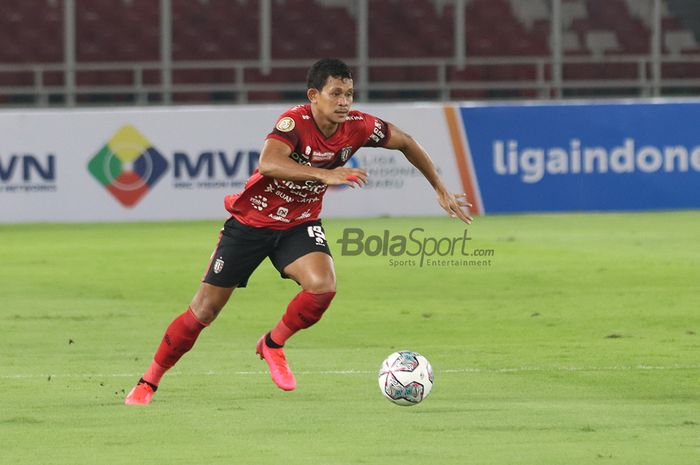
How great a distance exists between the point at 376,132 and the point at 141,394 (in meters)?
2.11

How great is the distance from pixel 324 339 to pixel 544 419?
3.83m

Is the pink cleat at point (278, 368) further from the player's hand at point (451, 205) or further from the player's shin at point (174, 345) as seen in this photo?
the player's hand at point (451, 205)

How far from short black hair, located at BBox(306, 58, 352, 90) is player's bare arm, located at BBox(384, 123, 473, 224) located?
0.71 m

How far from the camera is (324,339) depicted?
12.1 m

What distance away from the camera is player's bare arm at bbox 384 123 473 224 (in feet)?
31.4

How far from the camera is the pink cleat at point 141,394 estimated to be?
9.06 metres

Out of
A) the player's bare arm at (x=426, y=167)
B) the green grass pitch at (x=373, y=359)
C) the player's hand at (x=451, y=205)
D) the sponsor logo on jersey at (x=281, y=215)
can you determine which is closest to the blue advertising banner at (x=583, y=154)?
the green grass pitch at (x=373, y=359)

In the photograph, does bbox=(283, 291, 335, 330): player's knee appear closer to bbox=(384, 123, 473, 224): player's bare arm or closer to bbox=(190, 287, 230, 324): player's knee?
bbox=(190, 287, 230, 324): player's knee

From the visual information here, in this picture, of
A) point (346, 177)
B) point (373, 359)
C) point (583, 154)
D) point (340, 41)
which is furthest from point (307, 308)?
point (340, 41)

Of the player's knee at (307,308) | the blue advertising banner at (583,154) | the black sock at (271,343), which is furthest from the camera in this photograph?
→ the blue advertising banner at (583,154)

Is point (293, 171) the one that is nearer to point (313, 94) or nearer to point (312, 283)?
point (313, 94)

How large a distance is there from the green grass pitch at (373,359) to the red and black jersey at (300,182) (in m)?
1.07

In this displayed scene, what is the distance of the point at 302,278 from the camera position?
934 centimetres

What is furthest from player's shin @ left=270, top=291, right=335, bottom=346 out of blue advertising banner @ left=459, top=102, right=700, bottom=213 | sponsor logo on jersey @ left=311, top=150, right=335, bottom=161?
blue advertising banner @ left=459, top=102, right=700, bottom=213
